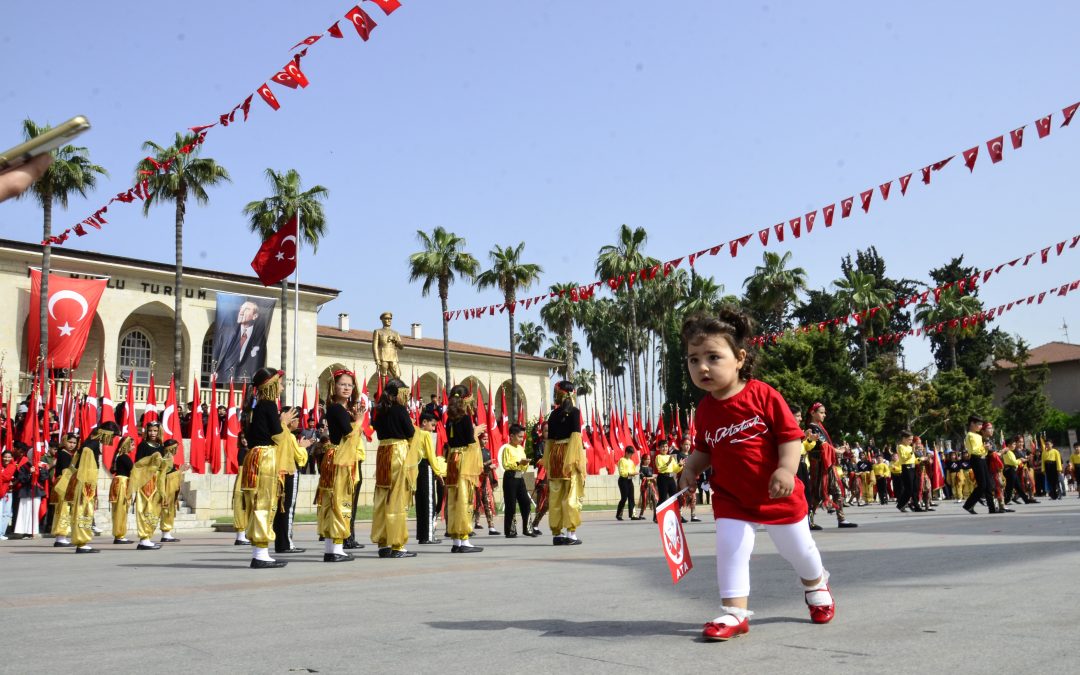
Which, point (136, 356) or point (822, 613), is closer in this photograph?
point (822, 613)

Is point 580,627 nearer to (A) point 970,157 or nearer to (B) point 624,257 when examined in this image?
(A) point 970,157

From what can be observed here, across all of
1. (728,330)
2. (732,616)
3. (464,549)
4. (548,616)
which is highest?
(728,330)

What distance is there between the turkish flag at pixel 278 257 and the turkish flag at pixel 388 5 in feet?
75.3

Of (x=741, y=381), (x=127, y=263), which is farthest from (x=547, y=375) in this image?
(x=741, y=381)

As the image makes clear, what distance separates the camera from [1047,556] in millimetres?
7922

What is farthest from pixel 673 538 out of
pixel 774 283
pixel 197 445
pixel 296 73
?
pixel 774 283

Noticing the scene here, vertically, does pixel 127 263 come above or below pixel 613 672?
above

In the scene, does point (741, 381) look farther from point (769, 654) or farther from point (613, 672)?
point (613, 672)

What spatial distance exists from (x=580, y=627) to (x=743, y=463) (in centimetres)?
122

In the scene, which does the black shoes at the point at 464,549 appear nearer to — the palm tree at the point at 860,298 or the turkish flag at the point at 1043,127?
the turkish flag at the point at 1043,127

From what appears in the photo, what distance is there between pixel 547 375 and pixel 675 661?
210ft

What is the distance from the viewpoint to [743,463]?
4.61 metres

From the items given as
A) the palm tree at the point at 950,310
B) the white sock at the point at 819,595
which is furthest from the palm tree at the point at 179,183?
the palm tree at the point at 950,310

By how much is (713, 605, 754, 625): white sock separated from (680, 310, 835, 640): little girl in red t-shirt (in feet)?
0.11
